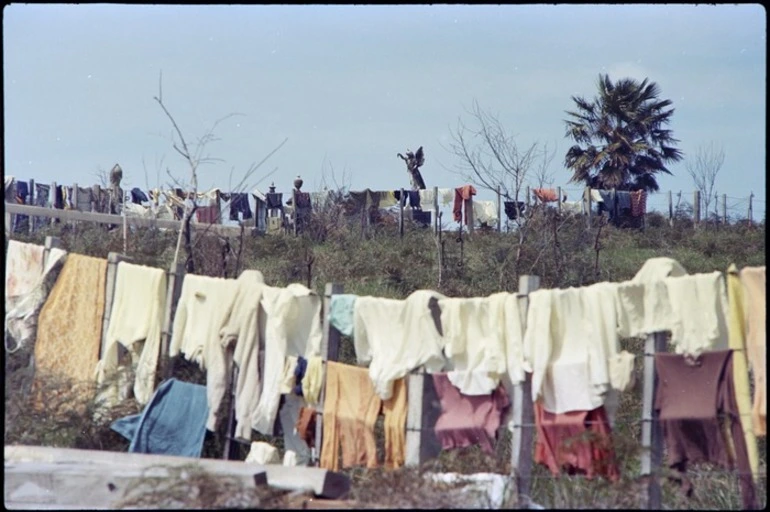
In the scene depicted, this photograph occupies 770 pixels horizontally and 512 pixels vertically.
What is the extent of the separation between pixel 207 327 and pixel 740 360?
4333mm

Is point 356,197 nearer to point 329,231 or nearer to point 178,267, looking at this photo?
point 329,231

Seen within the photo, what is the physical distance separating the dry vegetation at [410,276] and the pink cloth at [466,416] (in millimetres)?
126

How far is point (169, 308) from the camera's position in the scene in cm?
931

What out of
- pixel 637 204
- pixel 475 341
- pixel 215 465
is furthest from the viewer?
pixel 637 204

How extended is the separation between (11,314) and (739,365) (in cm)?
705

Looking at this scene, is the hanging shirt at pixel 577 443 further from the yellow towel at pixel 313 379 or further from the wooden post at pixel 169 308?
the wooden post at pixel 169 308

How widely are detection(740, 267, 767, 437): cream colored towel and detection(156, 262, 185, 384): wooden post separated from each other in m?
4.91

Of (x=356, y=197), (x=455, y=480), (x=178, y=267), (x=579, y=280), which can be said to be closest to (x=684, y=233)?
(x=356, y=197)

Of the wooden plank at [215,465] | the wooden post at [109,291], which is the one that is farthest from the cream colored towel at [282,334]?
the wooden post at [109,291]

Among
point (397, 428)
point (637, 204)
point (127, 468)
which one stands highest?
point (637, 204)

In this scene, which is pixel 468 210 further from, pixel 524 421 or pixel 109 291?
pixel 524 421

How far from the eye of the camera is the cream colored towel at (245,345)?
8.62 metres

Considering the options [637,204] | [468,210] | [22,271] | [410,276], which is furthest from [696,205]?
[22,271]

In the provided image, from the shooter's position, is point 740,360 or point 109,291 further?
point 109,291
